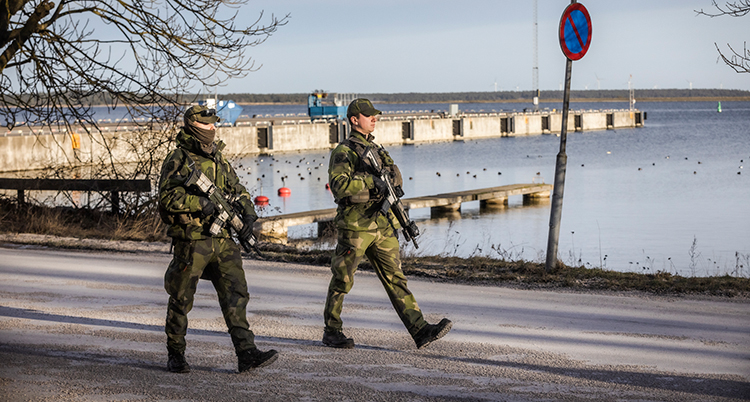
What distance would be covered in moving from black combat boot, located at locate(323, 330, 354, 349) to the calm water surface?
6772 millimetres

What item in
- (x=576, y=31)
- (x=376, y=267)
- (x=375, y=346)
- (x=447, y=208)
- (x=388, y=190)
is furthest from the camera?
(x=447, y=208)

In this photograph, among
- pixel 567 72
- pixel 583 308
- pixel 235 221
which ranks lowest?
pixel 583 308

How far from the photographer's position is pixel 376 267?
251 inches

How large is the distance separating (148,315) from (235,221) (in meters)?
2.67

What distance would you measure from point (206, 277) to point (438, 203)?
70.7 ft

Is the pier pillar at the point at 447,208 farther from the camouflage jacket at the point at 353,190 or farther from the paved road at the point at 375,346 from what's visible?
the camouflage jacket at the point at 353,190

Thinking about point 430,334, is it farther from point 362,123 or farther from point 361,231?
point 362,123

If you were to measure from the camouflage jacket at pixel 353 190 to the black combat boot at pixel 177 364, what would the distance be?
1563mm

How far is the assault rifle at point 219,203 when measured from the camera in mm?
5348

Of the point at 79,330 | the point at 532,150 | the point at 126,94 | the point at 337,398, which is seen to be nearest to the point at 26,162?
the point at 126,94

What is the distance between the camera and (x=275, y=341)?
6.67 meters

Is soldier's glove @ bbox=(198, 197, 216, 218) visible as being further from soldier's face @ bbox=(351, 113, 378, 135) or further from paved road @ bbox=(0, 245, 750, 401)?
soldier's face @ bbox=(351, 113, 378, 135)

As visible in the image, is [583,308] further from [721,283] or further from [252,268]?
[252,268]

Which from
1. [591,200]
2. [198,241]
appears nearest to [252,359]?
[198,241]
